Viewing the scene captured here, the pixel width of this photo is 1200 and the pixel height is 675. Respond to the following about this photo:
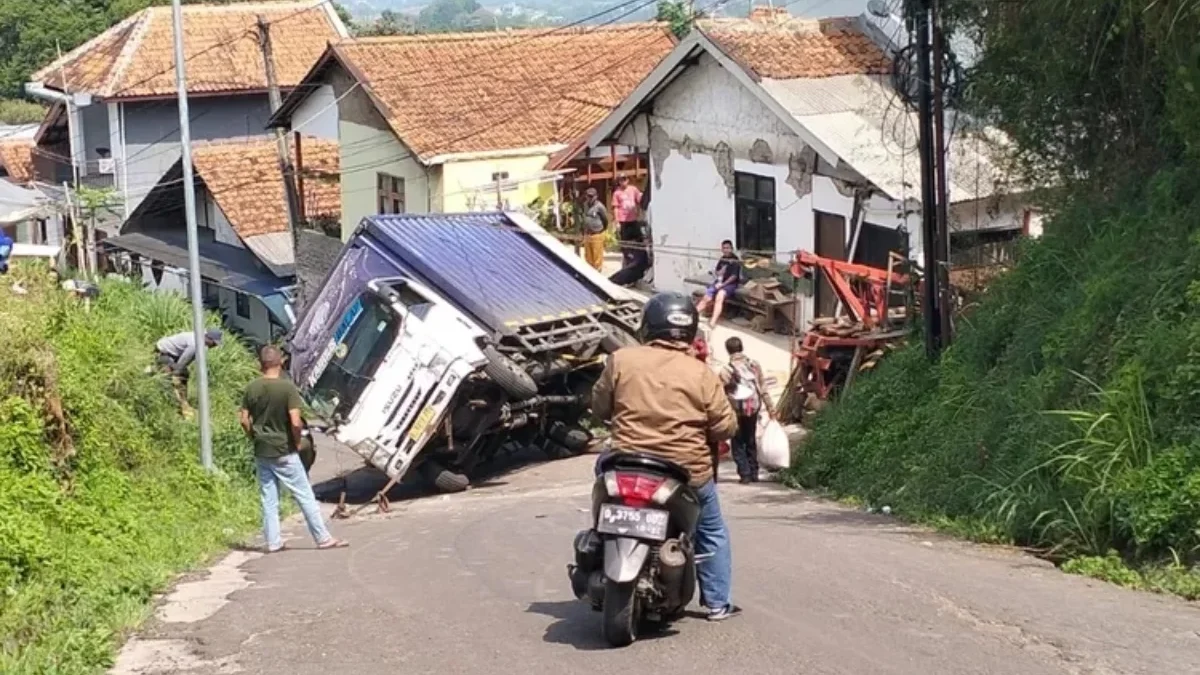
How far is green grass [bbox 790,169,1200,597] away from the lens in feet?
30.2

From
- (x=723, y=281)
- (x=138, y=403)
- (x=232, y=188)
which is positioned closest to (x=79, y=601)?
(x=138, y=403)

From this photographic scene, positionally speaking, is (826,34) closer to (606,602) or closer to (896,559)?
(896,559)

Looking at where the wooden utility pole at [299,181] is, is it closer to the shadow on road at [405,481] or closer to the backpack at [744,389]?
the shadow on road at [405,481]

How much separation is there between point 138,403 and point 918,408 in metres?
7.48

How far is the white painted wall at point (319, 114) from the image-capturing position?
1469 inches

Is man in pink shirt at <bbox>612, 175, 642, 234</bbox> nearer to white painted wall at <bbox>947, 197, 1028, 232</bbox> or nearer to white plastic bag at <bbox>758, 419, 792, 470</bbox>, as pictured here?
A: white painted wall at <bbox>947, 197, 1028, 232</bbox>

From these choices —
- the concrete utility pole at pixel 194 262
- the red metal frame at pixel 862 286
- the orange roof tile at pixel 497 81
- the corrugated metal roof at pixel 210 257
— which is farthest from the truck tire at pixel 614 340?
the corrugated metal roof at pixel 210 257

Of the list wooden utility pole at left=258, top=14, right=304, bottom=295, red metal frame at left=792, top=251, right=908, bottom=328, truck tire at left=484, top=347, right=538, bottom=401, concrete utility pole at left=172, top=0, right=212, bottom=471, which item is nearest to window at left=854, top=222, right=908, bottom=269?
red metal frame at left=792, top=251, right=908, bottom=328

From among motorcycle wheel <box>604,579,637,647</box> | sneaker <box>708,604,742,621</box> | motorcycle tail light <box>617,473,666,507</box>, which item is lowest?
sneaker <box>708,604,742,621</box>

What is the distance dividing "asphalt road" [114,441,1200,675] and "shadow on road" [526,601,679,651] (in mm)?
17

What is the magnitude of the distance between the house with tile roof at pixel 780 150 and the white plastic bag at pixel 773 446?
5960 millimetres

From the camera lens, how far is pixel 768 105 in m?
25.1

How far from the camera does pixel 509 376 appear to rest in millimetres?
17750

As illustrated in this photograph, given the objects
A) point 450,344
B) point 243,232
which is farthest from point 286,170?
point 450,344
